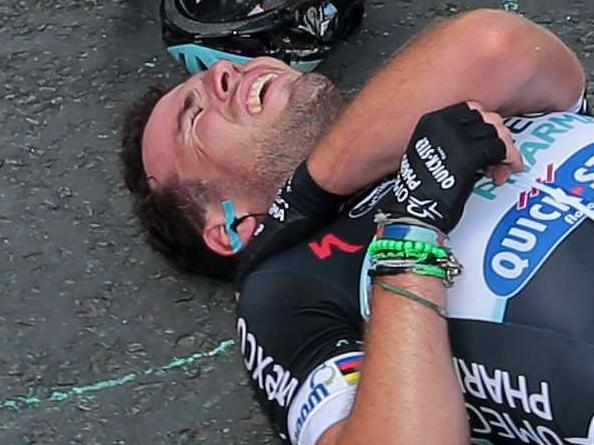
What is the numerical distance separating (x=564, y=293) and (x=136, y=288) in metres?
1.48

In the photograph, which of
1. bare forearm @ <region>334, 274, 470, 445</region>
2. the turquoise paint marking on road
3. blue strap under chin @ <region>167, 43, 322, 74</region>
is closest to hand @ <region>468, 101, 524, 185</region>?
bare forearm @ <region>334, 274, 470, 445</region>

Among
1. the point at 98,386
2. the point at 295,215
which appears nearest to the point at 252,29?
the point at 98,386

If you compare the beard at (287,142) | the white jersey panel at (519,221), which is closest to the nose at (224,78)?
the beard at (287,142)

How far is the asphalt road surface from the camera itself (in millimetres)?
3154

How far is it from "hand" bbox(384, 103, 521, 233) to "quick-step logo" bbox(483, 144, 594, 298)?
109mm

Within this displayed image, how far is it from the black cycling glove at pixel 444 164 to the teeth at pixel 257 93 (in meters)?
0.65

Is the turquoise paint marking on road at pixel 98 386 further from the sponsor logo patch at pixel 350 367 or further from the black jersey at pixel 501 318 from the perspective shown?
the sponsor logo patch at pixel 350 367

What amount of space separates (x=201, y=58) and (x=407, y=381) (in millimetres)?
1865

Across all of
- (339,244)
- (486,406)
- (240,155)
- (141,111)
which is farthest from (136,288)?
(486,406)

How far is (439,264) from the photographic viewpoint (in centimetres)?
217

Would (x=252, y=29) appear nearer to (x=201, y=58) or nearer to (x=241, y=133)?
(x=201, y=58)

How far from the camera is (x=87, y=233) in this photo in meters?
3.55

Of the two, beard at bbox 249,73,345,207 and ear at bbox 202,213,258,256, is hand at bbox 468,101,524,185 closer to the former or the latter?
beard at bbox 249,73,345,207

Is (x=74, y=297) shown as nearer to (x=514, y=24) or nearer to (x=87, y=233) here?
(x=87, y=233)
